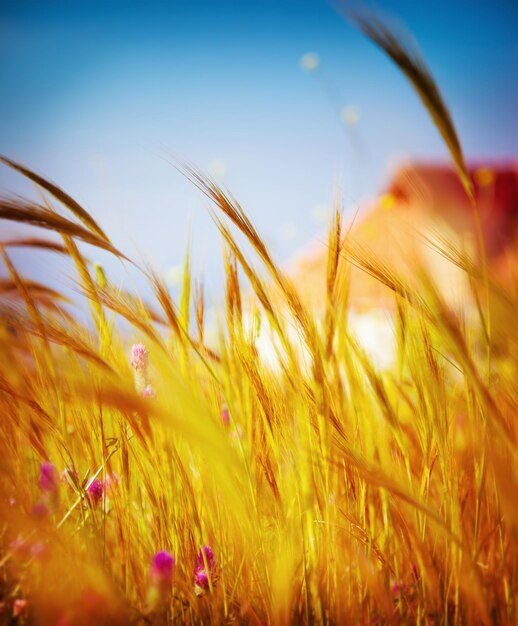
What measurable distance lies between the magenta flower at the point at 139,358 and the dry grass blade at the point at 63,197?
146 millimetres

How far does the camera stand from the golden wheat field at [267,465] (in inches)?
14.3

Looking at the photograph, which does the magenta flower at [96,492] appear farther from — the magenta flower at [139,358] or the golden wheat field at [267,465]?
the magenta flower at [139,358]

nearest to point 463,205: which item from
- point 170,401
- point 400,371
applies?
point 400,371

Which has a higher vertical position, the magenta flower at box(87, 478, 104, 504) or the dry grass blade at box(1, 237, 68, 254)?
the dry grass blade at box(1, 237, 68, 254)

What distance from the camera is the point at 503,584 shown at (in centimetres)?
40

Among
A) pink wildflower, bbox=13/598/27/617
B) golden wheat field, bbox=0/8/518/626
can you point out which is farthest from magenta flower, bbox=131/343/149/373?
pink wildflower, bbox=13/598/27/617

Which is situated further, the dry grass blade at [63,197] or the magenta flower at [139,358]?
the magenta flower at [139,358]

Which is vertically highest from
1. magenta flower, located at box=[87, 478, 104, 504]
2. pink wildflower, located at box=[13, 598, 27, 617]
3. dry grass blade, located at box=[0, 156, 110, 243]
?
dry grass blade, located at box=[0, 156, 110, 243]

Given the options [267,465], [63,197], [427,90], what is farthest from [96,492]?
[427,90]

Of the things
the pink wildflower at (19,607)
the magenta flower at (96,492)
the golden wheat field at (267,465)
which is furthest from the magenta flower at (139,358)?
the pink wildflower at (19,607)

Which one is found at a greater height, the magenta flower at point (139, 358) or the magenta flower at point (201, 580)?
the magenta flower at point (139, 358)

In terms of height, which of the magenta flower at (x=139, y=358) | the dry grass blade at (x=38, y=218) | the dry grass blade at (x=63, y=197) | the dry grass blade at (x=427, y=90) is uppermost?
the dry grass blade at (x=427, y=90)

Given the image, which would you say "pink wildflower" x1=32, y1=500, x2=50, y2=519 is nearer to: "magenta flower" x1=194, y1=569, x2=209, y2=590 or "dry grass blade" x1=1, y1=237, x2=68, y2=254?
"magenta flower" x1=194, y1=569, x2=209, y2=590

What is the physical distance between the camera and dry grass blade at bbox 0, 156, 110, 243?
0.38 metres
